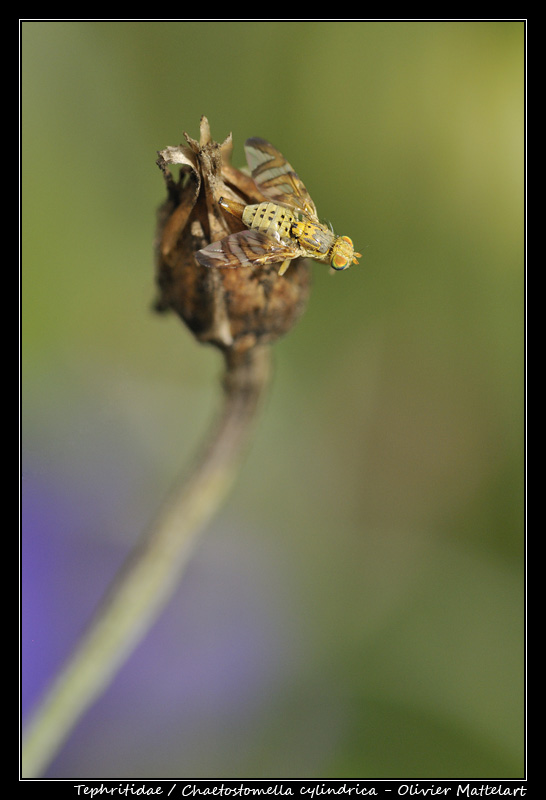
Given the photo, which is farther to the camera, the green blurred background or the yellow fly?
the green blurred background

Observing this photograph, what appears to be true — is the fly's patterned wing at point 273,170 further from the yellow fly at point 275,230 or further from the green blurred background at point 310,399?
the green blurred background at point 310,399

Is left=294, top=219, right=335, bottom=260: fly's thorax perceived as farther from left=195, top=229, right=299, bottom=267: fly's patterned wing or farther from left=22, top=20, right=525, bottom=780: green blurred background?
left=22, top=20, right=525, bottom=780: green blurred background

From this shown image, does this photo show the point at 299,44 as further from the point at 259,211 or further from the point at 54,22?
the point at 259,211

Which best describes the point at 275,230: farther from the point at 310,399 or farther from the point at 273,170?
the point at 310,399

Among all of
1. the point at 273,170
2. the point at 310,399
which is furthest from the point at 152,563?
the point at 310,399

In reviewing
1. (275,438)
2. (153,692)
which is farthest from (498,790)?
(275,438)

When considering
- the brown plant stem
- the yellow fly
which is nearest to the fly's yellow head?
the yellow fly
